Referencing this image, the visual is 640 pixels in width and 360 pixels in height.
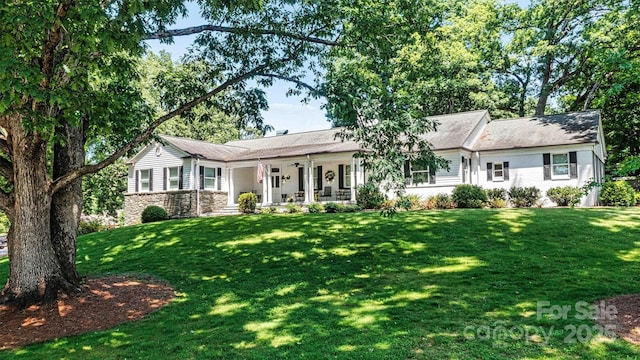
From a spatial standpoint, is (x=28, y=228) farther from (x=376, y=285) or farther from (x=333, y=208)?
(x=333, y=208)

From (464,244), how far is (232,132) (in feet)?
146

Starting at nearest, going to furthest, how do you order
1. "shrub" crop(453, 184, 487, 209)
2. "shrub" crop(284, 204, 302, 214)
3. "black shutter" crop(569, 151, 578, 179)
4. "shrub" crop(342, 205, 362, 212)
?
"shrub" crop(453, 184, 487, 209)
"shrub" crop(342, 205, 362, 212)
"black shutter" crop(569, 151, 578, 179)
"shrub" crop(284, 204, 302, 214)

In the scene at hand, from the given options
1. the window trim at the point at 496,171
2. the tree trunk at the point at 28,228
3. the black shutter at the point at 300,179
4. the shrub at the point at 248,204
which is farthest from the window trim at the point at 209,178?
the tree trunk at the point at 28,228

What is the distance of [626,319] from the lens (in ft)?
18.5

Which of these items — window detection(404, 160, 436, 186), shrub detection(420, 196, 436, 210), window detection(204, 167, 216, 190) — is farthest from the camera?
window detection(204, 167, 216, 190)

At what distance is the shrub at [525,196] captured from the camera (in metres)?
21.0

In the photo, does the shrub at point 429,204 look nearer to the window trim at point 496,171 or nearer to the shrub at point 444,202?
the shrub at point 444,202

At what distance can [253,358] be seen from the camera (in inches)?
202

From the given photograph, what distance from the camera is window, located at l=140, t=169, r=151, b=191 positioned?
1087 inches

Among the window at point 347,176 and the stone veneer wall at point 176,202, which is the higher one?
the window at point 347,176

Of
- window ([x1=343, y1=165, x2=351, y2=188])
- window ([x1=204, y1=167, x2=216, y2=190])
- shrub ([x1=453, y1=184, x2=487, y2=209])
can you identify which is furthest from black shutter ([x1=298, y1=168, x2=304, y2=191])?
shrub ([x1=453, y1=184, x2=487, y2=209])

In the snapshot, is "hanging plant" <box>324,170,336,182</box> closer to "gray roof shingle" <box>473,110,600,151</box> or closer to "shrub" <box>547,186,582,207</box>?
"gray roof shingle" <box>473,110,600,151</box>

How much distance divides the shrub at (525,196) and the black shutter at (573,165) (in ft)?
6.43

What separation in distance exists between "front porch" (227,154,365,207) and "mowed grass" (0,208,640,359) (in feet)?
35.9
